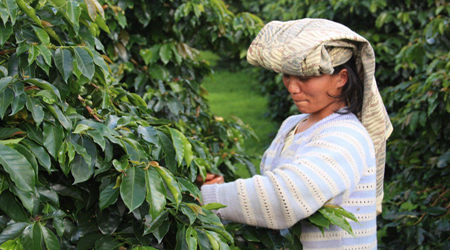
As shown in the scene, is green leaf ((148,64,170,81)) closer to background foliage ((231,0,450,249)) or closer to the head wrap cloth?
the head wrap cloth

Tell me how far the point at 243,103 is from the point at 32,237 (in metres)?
9.15

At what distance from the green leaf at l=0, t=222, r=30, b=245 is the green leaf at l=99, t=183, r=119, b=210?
17 cm

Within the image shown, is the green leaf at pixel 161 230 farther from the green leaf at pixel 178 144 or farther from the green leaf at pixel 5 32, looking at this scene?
the green leaf at pixel 5 32

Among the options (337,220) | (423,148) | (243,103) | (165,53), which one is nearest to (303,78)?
(337,220)

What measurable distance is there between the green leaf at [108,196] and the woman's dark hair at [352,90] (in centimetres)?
90

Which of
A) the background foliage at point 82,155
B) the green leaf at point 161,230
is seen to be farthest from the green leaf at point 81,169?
the green leaf at point 161,230

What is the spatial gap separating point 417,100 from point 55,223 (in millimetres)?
2677

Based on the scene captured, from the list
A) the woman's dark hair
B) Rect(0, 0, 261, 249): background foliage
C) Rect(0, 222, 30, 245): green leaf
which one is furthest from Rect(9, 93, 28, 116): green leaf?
the woman's dark hair

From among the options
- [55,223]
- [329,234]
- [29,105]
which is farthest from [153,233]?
[329,234]

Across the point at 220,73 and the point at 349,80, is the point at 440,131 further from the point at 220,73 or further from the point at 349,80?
the point at 220,73

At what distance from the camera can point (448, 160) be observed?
3.16 metres

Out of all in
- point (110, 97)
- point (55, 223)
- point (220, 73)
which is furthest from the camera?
point (220, 73)

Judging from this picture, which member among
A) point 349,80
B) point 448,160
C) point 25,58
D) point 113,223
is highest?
point 25,58

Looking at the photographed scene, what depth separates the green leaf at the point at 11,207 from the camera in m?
1.11
